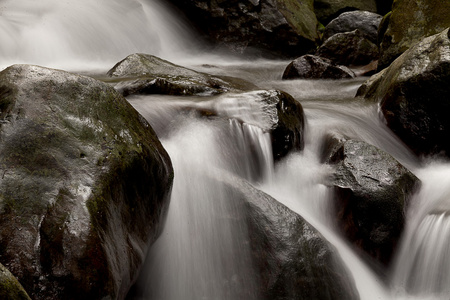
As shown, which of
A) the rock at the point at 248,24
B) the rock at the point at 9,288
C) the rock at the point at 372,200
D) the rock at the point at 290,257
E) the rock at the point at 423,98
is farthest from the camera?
the rock at the point at 248,24

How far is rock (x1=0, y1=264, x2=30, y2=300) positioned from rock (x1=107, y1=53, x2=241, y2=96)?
3579 mm

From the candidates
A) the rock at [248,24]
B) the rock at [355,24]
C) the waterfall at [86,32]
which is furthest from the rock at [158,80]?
the rock at [355,24]

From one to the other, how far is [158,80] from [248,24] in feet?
20.0

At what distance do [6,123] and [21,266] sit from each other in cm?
96

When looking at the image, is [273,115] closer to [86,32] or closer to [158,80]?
[158,80]

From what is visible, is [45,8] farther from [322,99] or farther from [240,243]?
[240,243]

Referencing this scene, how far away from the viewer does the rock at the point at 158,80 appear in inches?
206

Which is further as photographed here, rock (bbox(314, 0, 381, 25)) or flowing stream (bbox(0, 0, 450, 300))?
rock (bbox(314, 0, 381, 25))

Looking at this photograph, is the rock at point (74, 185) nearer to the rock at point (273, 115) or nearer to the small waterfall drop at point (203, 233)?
the small waterfall drop at point (203, 233)

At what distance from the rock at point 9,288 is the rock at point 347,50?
30.9 ft

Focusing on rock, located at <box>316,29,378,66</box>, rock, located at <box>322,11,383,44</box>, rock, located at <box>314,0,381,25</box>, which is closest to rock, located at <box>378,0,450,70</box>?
rock, located at <box>316,29,378,66</box>

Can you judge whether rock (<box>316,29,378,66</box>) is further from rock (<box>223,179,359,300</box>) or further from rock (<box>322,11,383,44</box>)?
rock (<box>223,179,359,300</box>)

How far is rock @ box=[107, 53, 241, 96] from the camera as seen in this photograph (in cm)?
522

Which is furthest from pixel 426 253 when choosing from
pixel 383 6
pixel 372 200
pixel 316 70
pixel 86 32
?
pixel 383 6
